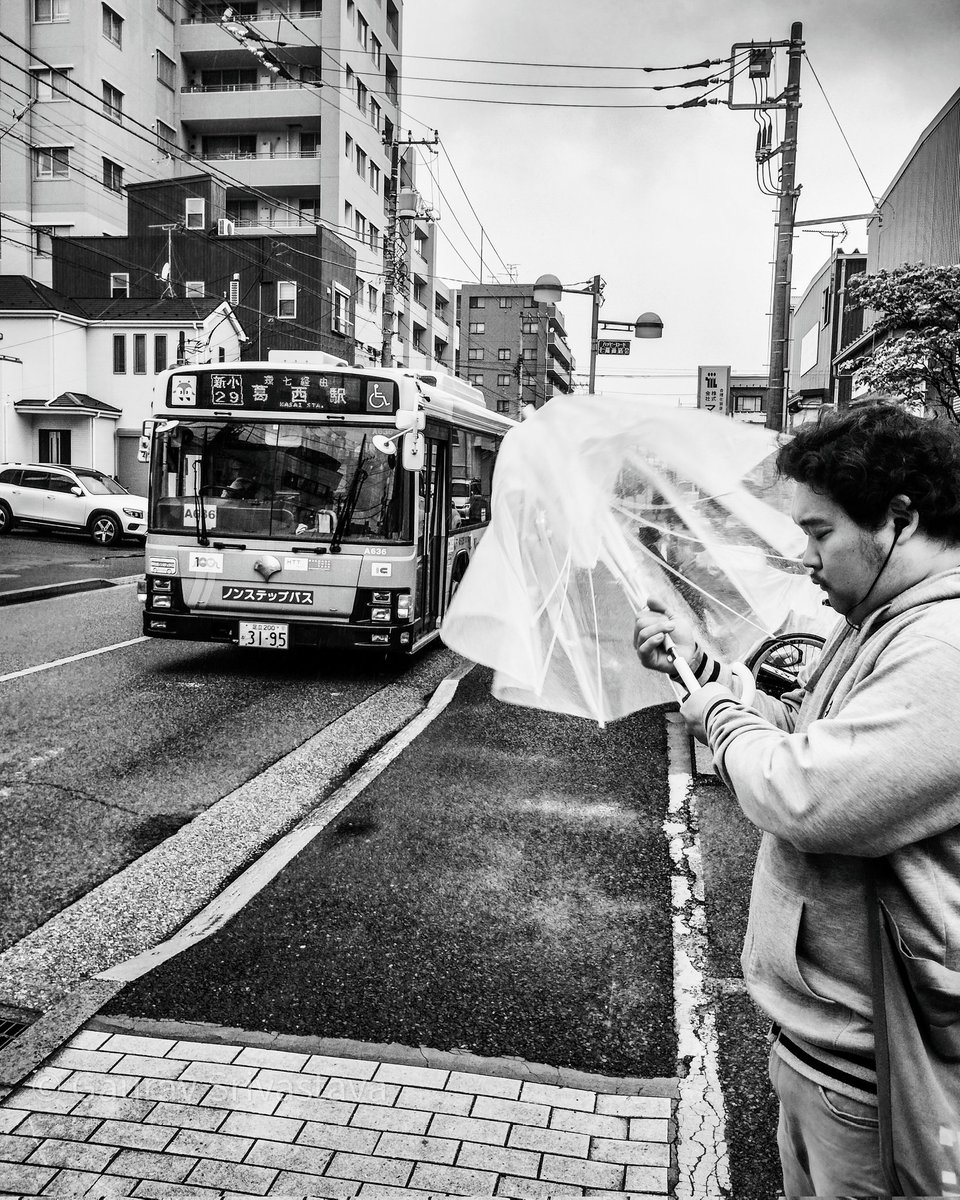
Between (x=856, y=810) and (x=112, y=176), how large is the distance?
5341 centimetres

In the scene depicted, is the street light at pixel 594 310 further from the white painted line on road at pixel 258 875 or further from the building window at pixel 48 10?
the building window at pixel 48 10

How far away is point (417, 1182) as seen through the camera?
284 centimetres

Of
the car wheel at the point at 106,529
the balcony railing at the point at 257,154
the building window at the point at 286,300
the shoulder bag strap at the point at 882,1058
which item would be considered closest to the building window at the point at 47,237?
the balcony railing at the point at 257,154

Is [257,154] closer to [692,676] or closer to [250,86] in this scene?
[250,86]

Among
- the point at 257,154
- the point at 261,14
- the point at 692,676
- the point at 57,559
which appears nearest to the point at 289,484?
the point at 692,676

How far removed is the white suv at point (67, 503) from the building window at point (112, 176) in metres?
25.2

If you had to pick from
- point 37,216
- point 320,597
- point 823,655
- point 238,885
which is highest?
point 37,216

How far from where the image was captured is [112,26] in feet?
151

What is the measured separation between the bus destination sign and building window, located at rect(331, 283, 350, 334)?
120 feet

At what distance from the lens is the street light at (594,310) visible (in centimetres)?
2300

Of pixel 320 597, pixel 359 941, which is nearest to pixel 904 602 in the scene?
pixel 359 941

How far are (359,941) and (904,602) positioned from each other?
11.0 ft

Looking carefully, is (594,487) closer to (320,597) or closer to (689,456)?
(689,456)

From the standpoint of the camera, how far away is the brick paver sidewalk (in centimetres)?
284
